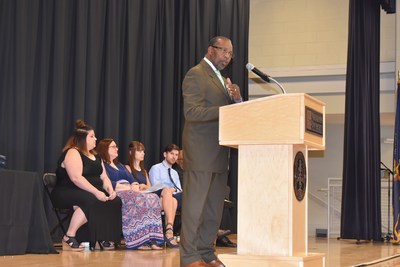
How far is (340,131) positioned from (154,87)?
4.39m

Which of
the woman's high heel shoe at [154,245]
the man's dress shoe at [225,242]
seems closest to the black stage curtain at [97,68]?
the woman's high heel shoe at [154,245]

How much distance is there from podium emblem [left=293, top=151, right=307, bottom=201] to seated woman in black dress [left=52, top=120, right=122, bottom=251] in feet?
9.15

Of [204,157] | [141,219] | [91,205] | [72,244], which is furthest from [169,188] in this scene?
[204,157]

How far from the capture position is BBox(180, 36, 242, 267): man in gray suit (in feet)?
11.4

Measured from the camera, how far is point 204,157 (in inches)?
138

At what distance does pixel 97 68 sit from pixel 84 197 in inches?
75.2

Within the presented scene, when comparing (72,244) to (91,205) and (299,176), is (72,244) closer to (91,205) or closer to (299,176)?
(91,205)

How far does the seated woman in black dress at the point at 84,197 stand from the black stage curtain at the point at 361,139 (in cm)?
428

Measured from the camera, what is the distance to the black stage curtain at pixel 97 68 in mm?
6105

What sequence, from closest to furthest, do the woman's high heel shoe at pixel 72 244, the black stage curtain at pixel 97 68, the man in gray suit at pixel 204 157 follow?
the man in gray suit at pixel 204 157 → the woman's high heel shoe at pixel 72 244 → the black stage curtain at pixel 97 68

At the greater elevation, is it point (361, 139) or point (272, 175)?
point (361, 139)

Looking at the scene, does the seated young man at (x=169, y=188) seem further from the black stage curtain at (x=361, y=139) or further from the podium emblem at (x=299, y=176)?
the podium emblem at (x=299, y=176)

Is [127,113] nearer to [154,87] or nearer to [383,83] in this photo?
[154,87]

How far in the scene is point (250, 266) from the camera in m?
3.09
